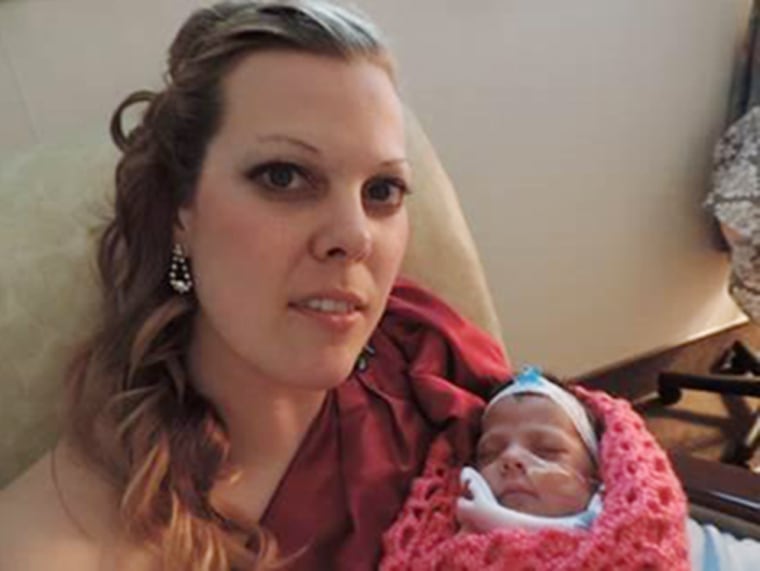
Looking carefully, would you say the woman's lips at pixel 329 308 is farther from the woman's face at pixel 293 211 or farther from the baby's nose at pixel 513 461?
the baby's nose at pixel 513 461

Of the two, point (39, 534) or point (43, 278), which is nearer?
point (39, 534)

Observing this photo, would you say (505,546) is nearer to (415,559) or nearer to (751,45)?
(415,559)

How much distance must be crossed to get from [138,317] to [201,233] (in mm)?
148

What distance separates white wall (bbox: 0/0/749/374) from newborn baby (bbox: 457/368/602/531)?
0.71 metres

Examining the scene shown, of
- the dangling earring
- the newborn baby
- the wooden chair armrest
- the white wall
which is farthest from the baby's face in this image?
the white wall

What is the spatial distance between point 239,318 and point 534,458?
1.20ft

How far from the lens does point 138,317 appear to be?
908 mm

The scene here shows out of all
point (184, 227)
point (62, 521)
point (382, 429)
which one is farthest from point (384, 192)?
point (62, 521)

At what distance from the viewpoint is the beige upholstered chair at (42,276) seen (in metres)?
0.91

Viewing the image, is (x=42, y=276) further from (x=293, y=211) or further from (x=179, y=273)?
(x=293, y=211)

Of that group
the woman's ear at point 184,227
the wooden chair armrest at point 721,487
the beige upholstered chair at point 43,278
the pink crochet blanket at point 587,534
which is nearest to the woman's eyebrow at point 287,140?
the woman's ear at point 184,227

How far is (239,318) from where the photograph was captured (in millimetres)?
806

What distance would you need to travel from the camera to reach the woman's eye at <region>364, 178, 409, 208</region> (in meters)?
0.84

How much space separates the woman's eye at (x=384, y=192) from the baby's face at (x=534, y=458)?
299 millimetres
